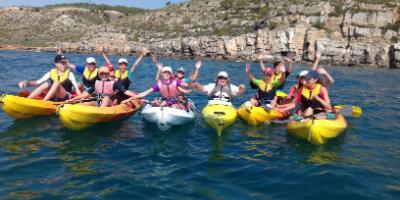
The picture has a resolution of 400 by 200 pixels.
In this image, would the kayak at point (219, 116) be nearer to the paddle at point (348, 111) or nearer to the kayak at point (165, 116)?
the kayak at point (165, 116)

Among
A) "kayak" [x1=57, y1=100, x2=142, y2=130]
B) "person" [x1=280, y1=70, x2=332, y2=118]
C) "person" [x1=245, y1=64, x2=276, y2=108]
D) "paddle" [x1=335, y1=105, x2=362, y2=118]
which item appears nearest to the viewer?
"kayak" [x1=57, y1=100, x2=142, y2=130]

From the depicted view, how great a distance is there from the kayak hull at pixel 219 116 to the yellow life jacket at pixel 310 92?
6.15ft

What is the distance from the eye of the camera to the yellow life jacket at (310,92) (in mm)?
9823

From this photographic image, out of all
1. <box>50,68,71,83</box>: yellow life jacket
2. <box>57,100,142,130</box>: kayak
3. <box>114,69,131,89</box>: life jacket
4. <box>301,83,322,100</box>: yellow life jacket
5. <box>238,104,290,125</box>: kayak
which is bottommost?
<box>238,104,290,125</box>: kayak

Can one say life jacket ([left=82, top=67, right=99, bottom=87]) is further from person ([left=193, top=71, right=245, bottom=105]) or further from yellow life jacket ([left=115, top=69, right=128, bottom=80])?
person ([left=193, top=71, right=245, bottom=105])

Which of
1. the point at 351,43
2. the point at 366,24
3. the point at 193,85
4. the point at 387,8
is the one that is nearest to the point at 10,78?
the point at 193,85

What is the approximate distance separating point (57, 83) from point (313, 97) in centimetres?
696

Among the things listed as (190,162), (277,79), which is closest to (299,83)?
(277,79)

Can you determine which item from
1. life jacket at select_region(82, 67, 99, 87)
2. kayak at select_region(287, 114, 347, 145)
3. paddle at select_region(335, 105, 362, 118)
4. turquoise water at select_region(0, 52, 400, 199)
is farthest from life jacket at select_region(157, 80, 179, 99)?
paddle at select_region(335, 105, 362, 118)

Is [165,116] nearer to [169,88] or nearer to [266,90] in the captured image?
[169,88]

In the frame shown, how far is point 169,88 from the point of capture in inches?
409

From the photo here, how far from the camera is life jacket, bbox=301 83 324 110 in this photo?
387 inches

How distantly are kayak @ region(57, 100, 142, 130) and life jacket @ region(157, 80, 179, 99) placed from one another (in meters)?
1.28

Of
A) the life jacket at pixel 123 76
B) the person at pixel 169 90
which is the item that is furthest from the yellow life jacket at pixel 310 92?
the life jacket at pixel 123 76
